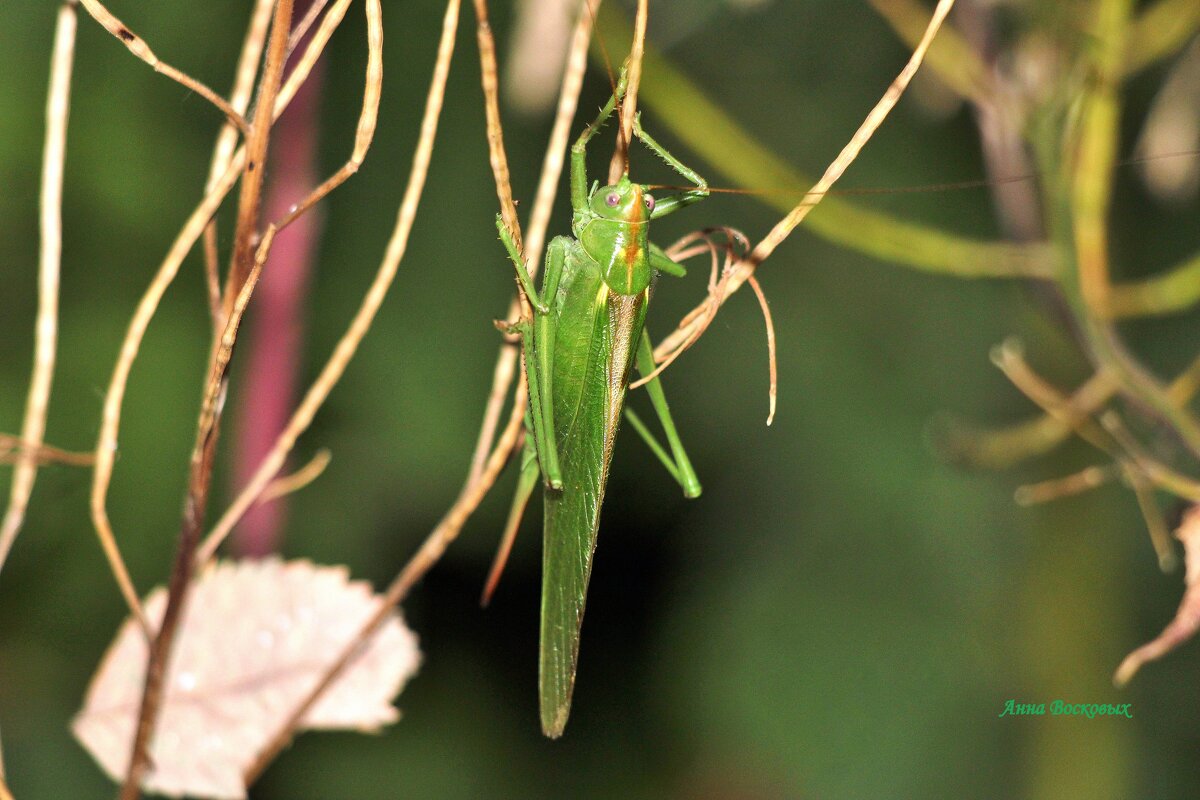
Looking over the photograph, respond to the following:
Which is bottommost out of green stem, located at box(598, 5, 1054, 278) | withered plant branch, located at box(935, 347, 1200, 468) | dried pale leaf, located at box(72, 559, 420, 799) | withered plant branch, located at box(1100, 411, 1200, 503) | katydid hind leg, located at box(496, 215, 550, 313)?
dried pale leaf, located at box(72, 559, 420, 799)

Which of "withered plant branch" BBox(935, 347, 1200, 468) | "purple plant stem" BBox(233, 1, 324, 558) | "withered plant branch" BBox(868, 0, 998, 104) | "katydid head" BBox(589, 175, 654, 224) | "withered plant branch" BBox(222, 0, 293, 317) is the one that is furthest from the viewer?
"purple plant stem" BBox(233, 1, 324, 558)

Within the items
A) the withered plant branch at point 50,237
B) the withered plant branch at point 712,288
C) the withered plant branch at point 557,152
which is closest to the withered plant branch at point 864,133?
the withered plant branch at point 712,288

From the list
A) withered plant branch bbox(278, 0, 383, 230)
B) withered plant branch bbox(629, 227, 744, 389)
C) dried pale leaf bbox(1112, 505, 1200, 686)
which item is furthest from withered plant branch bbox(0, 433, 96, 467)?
dried pale leaf bbox(1112, 505, 1200, 686)

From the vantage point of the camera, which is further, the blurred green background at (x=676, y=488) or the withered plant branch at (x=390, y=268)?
the blurred green background at (x=676, y=488)

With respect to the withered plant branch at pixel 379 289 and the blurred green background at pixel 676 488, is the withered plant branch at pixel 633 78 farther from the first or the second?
the blurred green background at pixel 676 488

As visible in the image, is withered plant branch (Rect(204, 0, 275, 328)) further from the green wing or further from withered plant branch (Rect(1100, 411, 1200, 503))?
withered plant branch (Rect(1100, 411, 1200, 503))

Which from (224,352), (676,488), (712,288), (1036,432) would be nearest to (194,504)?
(224,352)

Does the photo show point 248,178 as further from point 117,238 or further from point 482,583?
point 482,583
